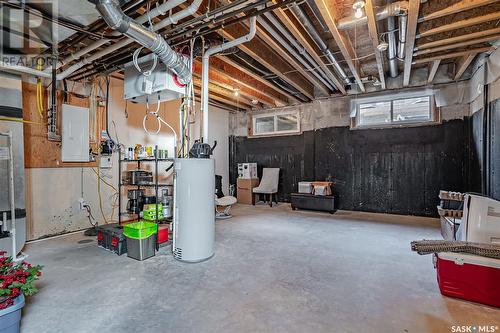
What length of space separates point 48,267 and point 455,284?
3.87 meters

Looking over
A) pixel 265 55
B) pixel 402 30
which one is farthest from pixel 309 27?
pixel 402 30

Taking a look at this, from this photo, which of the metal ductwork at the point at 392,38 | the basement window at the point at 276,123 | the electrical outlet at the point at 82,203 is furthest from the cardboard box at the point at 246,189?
the metal ductwork at the point at 392,38

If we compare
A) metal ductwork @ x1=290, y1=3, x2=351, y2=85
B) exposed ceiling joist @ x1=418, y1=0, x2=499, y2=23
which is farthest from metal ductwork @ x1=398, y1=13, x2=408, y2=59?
metal ductwork @ x1=290, y1=3, x2=351, y2=85

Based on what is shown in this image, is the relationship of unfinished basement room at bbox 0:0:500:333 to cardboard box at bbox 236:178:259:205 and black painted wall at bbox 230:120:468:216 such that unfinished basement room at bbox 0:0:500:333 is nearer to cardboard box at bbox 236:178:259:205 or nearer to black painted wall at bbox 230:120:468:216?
black painted wall at bbox 230:120:468:216

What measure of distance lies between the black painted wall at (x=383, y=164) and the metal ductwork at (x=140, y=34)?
4.18 metres

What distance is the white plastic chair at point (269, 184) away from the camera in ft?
21.1

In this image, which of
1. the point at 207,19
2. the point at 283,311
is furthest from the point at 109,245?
the point at 207,19

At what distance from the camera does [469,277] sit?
1.98 m

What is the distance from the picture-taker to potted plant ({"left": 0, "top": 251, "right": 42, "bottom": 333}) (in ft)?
4.67

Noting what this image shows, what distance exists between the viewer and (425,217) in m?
5.02

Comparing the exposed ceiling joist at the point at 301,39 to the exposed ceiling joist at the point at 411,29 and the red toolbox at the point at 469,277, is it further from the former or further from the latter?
the red toolbox at the point at 469,277

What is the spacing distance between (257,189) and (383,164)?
303cm

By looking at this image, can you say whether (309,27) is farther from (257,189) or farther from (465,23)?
(257,189)

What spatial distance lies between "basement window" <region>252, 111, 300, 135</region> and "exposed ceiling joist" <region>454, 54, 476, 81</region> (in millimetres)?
3302
